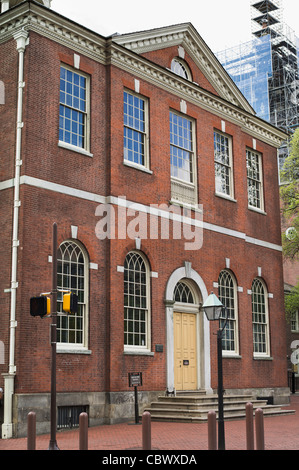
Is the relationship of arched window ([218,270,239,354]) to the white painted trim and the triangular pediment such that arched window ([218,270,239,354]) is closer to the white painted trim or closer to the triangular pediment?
the white painted trim

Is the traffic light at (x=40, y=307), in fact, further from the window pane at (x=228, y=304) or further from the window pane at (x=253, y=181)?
A: the window pane at (x=253, y=181)

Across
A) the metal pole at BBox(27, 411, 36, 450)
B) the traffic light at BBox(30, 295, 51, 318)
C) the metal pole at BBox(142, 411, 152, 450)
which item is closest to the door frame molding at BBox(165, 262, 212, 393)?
the traffic light at BBox(30, 295, 51, 318)

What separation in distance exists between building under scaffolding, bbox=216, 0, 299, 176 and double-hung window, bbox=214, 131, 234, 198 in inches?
1425

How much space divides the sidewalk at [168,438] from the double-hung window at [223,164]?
9587mm

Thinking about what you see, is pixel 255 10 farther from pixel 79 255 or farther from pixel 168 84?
pixel 79 255

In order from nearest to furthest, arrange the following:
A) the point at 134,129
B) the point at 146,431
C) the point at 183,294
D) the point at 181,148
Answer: the point at 146,431 < the point at 134,129 < the point at 183,294 < the point at 181,148

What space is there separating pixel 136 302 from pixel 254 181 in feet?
31.4

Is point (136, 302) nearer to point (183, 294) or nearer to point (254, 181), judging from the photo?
point (183, 294)

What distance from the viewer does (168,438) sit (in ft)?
47.0

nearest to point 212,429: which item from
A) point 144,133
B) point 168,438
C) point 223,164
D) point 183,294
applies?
point 168,438

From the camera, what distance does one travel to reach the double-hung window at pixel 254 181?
86.9 feet

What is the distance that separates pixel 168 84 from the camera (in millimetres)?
22281

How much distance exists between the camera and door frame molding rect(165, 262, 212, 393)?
2031 centimetres
